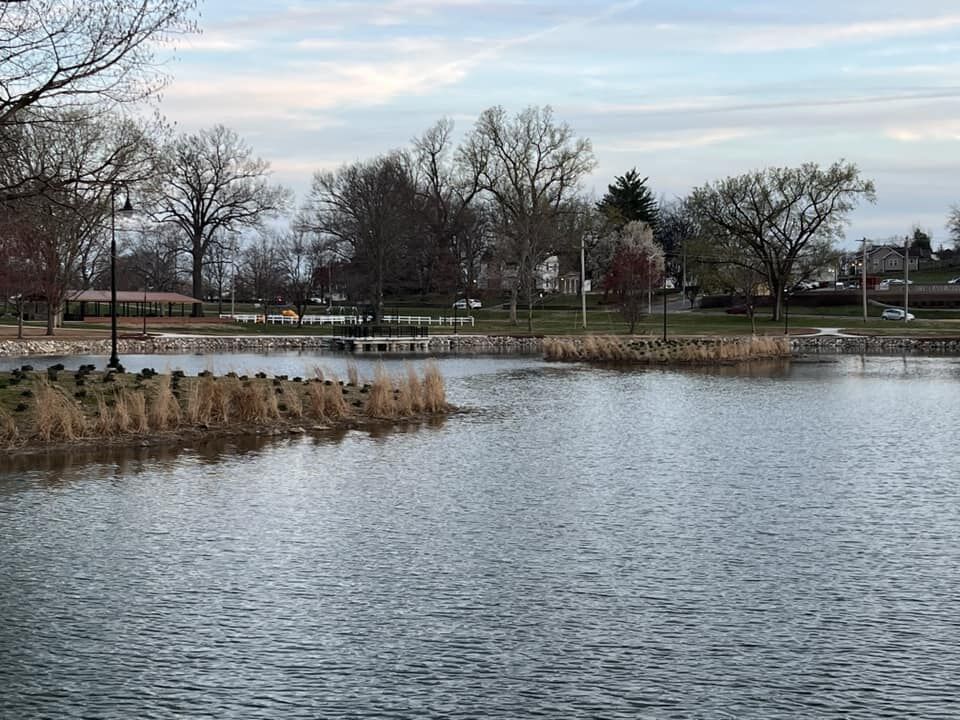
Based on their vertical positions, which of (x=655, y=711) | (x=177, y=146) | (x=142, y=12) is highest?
(x=177, y=146)

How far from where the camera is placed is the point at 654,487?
56.3ft

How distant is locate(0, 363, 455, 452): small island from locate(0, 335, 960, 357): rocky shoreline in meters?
34.1

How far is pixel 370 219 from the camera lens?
3487 inches

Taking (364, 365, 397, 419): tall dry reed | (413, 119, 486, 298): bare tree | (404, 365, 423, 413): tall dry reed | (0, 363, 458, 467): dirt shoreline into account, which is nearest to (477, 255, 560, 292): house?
(413, 119, 486, 298): bare tree

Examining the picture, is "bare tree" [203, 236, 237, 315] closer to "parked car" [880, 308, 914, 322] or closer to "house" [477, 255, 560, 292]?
"house" [477, 255, 560, 292]

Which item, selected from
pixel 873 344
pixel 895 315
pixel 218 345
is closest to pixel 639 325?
pixel 873 344

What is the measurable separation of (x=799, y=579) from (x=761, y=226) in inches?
3188

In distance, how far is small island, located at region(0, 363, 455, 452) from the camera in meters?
20.9

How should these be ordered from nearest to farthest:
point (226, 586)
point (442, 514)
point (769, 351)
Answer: point (226, 586)
point (442, 514)
point (769, 351)

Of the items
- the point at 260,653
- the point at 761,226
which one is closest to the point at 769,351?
the point at 761,226

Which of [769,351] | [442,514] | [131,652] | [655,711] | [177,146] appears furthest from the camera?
[177,146]

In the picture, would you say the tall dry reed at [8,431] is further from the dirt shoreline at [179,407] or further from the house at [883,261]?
the house at [883,261]

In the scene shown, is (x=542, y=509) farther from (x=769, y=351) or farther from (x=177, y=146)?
(x=177, y=146)

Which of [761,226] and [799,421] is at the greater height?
[761,226]
